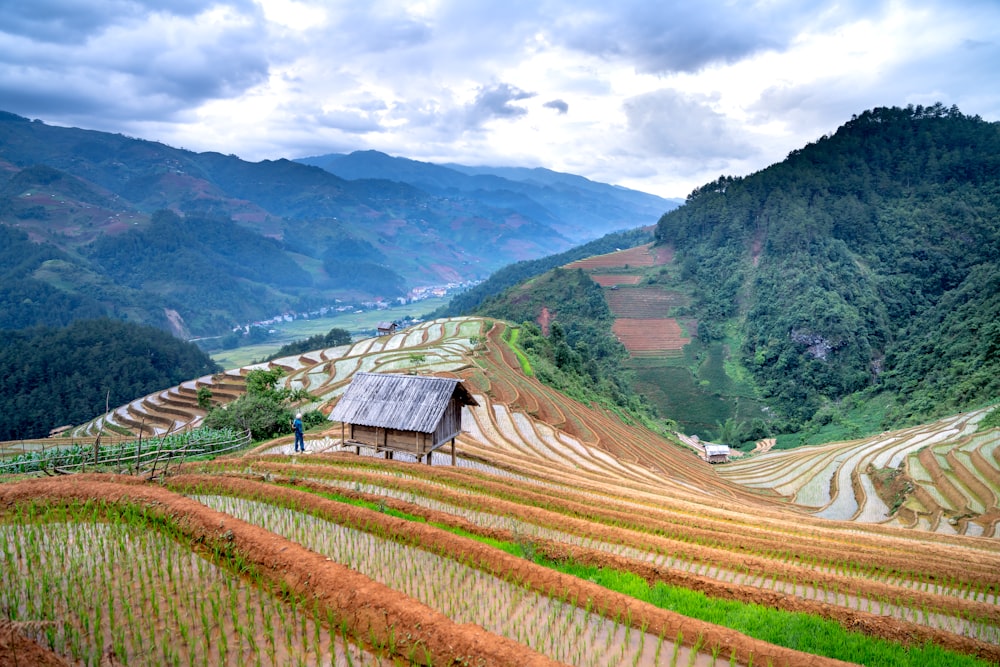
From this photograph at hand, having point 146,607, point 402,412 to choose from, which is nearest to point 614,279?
point 402,412

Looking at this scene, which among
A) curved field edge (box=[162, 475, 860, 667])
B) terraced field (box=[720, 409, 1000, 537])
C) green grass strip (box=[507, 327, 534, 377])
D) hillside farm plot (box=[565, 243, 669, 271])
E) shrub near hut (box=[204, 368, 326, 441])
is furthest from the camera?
hillside farm plot (box=[565, 243, 669, 271])

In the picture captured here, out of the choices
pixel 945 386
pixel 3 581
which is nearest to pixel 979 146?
pixel 945 386

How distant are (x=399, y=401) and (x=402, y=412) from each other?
1.60 feet

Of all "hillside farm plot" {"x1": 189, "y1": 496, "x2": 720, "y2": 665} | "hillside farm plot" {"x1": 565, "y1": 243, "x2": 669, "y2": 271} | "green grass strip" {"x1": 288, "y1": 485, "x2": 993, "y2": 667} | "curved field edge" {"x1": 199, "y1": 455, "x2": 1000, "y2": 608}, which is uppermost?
"hillside farm plot" {"x1": 565, "y1": 243, "x2": 669, "y2": 271}

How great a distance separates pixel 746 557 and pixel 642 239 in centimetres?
16026

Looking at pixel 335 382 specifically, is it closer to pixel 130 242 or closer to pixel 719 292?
pixel 719 292

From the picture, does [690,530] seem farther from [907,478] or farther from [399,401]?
[907,478]

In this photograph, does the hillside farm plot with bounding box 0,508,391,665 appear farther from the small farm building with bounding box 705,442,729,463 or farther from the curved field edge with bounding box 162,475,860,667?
the small farm building with bounding box 705,442,729,463

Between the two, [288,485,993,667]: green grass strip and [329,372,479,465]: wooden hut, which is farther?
[329,372,479,465]: wooden hut

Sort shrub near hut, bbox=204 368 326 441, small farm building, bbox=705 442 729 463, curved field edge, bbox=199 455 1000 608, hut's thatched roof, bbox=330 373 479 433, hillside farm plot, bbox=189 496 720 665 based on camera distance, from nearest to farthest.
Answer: hillside farm plot, bbox=189 496 720 665 → curved field edge, bbox=199 455 1000 608 → hut's thatched roof, bbox=330 373 479 433 → shrub near hut, bbox=204 368 326 441 → small farm building, bbox=705 442 729 463

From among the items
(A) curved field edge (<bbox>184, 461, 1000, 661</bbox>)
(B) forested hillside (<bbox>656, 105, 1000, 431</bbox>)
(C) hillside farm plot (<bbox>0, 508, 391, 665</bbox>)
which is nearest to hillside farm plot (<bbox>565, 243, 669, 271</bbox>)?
(B) forested hillside (<bbox>656, 105, 1000, 431</bbox>)

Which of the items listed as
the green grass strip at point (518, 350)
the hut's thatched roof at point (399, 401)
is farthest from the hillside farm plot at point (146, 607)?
the green grass strip at point (518, 350)

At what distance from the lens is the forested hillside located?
5544 centimetres

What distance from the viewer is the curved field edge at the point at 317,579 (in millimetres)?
5453
